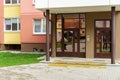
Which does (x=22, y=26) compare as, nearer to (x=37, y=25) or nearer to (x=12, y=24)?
(x=37, y=25)

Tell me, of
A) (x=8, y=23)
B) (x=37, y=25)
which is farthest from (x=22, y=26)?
(x=8, y=23)

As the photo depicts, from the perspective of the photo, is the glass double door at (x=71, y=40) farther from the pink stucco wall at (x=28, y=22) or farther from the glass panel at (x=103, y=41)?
the pink stucco wall at (x=28, y=22)

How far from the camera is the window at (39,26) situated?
34.7 metres

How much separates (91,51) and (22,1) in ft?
37.8

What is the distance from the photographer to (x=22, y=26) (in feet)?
115

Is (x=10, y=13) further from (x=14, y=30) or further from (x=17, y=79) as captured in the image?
(x=17, y=79)

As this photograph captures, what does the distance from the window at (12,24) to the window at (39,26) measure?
7.74 ft

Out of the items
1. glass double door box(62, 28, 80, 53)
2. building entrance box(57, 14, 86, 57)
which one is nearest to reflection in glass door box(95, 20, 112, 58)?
building entrance box(57, 14, 86, 57)

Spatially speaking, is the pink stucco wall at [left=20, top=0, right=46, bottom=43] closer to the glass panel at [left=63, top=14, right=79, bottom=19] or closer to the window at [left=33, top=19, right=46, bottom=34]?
the window at [left=33, top=19, right=46, bottom=34]

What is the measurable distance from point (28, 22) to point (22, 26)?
2.68 ft

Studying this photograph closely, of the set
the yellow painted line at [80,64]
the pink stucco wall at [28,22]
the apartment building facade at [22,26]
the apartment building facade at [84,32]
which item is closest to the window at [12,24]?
the apartment building facade at [22,26]

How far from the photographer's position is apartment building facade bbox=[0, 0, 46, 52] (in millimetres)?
34781

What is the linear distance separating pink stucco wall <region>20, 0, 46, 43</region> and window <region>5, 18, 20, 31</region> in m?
1.38

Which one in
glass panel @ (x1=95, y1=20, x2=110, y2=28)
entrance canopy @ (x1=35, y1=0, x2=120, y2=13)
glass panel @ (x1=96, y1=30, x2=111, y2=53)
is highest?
entrance canopy @ (x1=35, y1=0, x2=120, y2=13)
